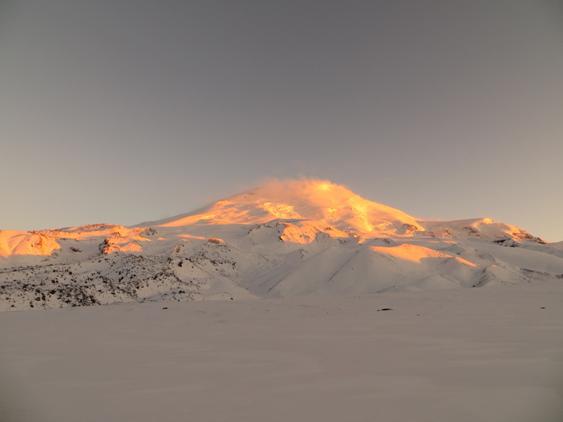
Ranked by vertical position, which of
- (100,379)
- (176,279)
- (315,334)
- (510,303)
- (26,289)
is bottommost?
(176,279)

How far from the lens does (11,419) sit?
10.1 feet

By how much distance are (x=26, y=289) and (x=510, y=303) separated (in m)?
32.5

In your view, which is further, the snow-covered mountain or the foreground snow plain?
the snow-covered mountain

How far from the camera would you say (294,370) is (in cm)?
435

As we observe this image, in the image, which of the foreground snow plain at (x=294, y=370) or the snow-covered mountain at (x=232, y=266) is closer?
the foreground snow plain at (x=294, y=370)

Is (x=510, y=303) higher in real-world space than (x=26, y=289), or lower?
higher

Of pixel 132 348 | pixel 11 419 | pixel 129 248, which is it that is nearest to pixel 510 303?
pixel 132 348

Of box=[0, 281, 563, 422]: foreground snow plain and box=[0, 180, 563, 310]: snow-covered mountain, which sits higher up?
box=[0, 281, 563, 422]: foreground snow plain

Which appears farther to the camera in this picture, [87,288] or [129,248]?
[129,248]

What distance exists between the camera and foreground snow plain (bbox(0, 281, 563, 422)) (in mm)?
3131

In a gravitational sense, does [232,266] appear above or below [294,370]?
below

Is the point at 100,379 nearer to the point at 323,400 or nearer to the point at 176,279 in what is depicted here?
the point at 323,400

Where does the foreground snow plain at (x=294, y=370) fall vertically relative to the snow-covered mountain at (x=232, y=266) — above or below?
above

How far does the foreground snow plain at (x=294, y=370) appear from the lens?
3131 mm
